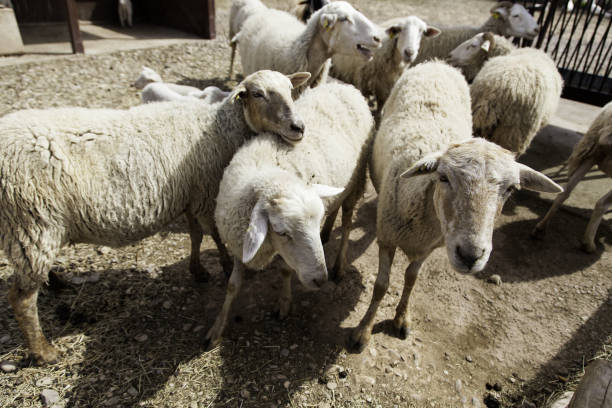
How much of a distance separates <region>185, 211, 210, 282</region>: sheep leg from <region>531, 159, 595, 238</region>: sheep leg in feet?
12.9

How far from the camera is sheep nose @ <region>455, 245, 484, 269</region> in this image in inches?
82.4

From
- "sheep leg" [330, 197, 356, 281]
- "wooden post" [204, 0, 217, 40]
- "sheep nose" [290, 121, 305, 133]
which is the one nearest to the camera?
"sheep nose" [290, 121, 305, 133]

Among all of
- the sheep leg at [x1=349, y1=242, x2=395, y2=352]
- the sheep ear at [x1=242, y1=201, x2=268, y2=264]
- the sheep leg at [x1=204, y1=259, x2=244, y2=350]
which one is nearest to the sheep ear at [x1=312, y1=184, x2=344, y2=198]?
the sheep ear at [x1=242, y1=201, x2=268, y2=264]

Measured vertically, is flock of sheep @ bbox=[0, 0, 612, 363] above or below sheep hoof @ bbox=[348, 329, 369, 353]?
above

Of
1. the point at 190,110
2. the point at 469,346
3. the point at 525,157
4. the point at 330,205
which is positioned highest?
the point at 190,110

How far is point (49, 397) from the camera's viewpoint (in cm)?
260

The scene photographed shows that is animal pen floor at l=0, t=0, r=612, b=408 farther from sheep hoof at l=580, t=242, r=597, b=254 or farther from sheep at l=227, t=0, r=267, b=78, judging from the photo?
sheep at l=227, t=0, r=267, b=78

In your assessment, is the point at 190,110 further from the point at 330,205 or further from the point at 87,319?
the point at 87,319

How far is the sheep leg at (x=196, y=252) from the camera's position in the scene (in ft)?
11.6

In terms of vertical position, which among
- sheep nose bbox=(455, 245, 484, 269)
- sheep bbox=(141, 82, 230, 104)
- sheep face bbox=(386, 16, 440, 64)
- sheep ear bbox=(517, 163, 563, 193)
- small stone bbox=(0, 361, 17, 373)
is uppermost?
sheep face bbox=(386, 16, 440, 64)

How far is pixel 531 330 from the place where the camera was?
3496mm

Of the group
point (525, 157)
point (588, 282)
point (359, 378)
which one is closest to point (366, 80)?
point (525, 157)

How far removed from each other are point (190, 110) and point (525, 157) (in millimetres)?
5516

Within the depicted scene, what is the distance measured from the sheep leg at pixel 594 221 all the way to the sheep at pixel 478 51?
271 cm
